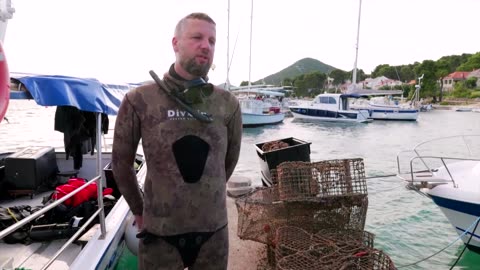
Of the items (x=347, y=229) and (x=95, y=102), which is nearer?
(x=95, y=102)

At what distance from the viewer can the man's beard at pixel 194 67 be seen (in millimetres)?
1972

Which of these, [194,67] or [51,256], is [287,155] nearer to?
[51,256]

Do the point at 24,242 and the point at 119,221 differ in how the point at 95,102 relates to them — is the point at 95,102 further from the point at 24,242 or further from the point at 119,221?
the point at 24,242

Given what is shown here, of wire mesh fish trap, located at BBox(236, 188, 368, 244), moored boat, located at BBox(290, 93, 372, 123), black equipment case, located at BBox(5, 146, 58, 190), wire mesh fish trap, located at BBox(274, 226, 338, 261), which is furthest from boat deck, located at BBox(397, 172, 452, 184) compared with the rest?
moored boat, located at BBox(290, 93, 372, 123)

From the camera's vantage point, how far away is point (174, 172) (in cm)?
196

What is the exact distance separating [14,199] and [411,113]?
42931 millimetres

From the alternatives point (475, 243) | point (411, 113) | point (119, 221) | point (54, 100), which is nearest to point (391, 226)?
point (475, 243)

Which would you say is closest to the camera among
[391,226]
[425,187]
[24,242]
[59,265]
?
[59,265]

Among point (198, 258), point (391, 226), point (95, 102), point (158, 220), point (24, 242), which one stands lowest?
point (391, 226)

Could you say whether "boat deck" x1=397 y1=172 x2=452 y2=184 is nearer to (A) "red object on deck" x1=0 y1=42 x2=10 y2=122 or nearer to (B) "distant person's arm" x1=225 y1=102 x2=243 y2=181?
(B) "distant person's arm" x1=225 y1=102 x2=243 y2=181

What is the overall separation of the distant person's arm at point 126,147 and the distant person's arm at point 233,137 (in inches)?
21.6

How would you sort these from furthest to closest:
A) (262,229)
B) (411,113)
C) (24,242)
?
(411,113) < (262,229) < (24,242)

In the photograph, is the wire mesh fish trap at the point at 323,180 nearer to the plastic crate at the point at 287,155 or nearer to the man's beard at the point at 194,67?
the plastic crate at the point at 287,155

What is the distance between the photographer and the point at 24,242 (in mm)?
4258
